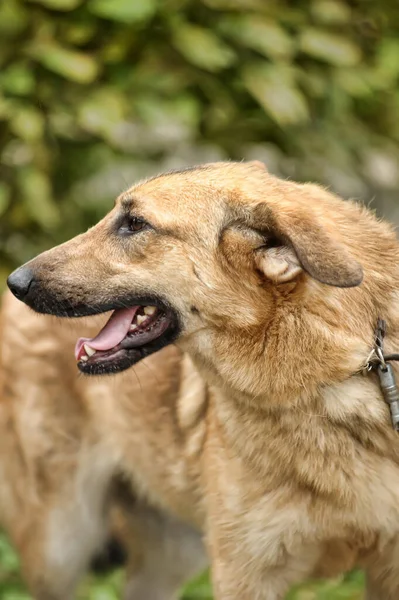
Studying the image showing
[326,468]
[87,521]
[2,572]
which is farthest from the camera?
[2,572]

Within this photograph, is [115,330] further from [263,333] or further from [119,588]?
[119,588]

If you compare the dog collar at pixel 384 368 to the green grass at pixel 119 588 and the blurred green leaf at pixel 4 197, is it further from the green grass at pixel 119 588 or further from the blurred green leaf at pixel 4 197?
the blurred green leaf at pixel 4 197

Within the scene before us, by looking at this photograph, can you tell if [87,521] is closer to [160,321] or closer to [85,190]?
[160,321]

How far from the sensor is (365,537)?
3.25 metres

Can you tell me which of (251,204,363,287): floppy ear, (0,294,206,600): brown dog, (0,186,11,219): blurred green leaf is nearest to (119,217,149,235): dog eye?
(251,204,363,287): floppy ear

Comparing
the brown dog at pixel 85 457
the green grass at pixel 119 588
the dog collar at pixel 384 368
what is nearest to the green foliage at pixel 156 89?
the brown dog at pixel 85 457

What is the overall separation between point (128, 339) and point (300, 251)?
73cm

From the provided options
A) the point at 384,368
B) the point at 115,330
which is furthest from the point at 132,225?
the point at 384,368

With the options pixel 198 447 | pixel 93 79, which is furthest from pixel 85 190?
pixel 198 447

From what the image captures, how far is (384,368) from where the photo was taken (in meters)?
3.03

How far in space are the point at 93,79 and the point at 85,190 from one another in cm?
72

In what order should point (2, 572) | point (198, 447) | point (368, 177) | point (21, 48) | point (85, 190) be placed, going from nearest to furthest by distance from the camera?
point (198, 447) → point (2, 572) → point (21, 48) → point (85, 190) → point (368, 177)

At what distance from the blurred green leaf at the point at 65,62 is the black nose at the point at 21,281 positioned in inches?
107

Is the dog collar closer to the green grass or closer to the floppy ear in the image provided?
the floppy ear
